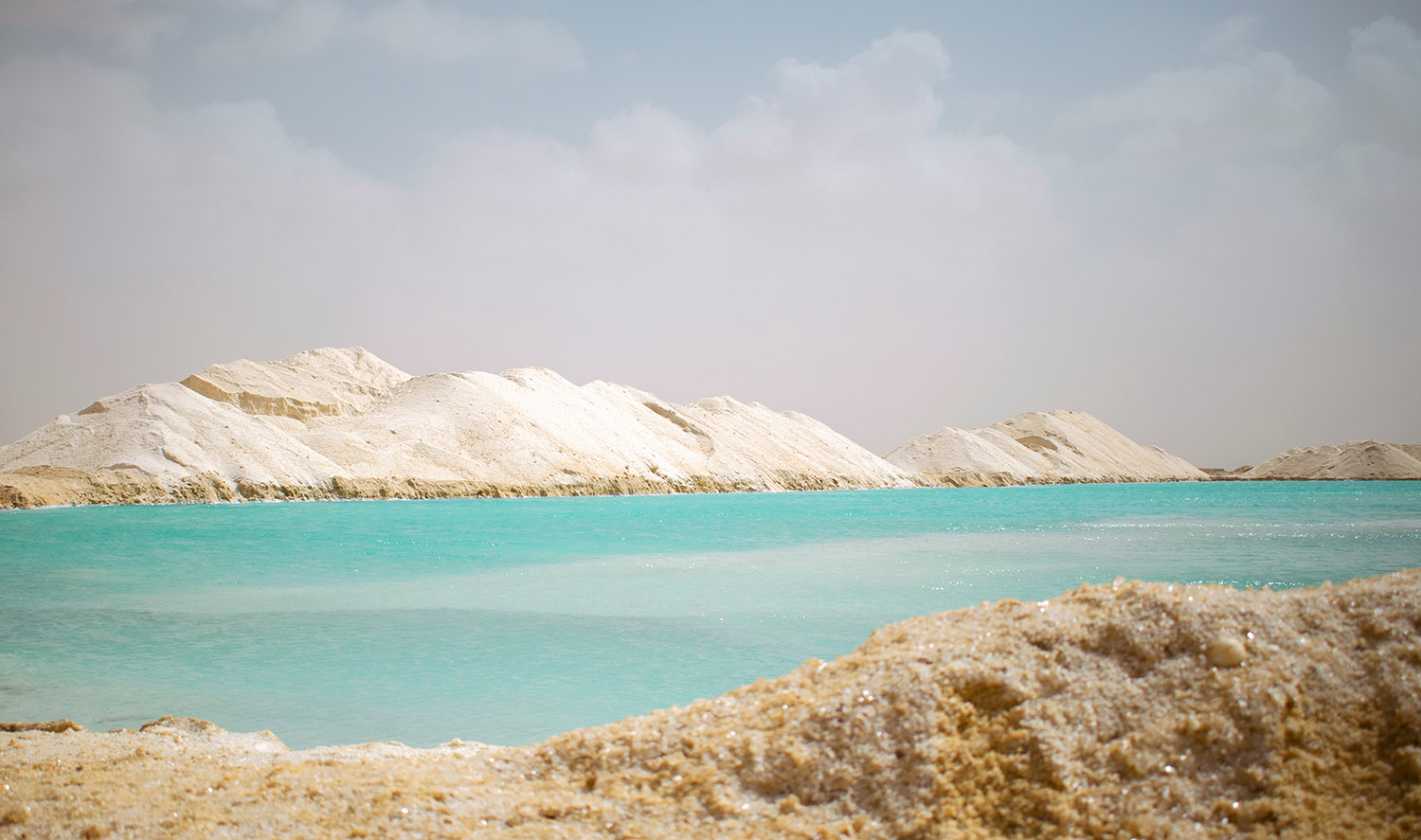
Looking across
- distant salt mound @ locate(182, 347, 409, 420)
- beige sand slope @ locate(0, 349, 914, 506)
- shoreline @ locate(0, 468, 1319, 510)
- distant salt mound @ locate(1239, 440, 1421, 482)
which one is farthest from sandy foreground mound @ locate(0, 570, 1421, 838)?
distant salt mound @ locate(1239, 440, 1421, 482)

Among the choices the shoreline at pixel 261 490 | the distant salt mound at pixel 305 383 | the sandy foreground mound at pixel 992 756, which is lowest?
the shoreline at pixel 261 490

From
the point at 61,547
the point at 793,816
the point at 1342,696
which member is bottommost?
the point at 61,547

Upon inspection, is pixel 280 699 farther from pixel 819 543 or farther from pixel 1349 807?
pixel 819 543

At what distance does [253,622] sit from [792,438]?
7048cm

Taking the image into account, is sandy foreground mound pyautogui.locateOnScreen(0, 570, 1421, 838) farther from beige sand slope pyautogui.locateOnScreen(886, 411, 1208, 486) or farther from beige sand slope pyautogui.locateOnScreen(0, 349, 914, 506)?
beige sand slope pyautogui.locateOnScreen(886, 411, 1208, 486)

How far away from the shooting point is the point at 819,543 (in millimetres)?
20328

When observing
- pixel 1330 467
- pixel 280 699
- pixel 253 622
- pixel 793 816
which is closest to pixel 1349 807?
pixel 793 816

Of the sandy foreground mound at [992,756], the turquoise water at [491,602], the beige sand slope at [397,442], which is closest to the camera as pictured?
the sandy foreground mound at [992,756]

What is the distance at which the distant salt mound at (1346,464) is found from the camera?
10362cm

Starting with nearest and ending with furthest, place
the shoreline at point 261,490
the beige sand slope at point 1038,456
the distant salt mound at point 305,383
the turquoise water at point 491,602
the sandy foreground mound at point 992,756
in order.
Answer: the sandy foreground mound at point 992,756, the turquoise water at point 491,602, the shoreline at point 261,490, the distant salt mound at point 305,383, the beige sand slope at point 1038,456

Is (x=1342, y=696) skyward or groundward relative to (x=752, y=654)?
skyward

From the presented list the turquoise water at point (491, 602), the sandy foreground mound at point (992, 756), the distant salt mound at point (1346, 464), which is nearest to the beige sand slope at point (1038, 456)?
the distant salt mound at point (1346, 464)

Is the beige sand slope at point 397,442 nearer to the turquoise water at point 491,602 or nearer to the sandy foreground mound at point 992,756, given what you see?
the turquoise water at point 491,602

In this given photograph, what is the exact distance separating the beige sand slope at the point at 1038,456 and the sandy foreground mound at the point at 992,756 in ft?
279
